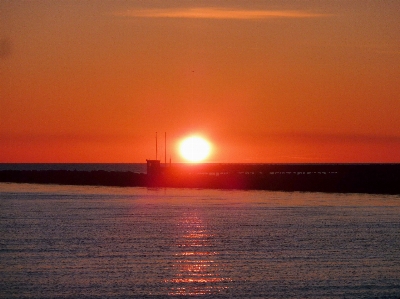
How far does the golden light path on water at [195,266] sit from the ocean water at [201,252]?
0.11ft

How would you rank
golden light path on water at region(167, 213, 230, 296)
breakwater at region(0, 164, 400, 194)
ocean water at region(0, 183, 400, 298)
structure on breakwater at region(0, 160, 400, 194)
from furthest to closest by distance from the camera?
structure on breakwater at region(0, 160, 400, 194)
breakwater at region(0, 164, 400, 194)
ocean water at region(0, 183, 400, 298)
golden light path on water at region(167, 213, 230, 296)

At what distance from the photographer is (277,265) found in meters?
27.1

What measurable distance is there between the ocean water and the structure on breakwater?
31320 millimetres

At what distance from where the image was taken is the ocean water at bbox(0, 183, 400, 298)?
22.9 metres

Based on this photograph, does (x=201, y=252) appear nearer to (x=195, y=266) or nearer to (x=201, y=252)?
(x=201, y=252)

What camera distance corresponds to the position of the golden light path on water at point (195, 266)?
2277 centimetres

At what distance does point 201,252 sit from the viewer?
3088cm

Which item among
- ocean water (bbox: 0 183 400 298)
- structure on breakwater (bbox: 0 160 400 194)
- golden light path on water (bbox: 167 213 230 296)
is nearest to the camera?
golden light path on water (bbox: 167 213 230 296)

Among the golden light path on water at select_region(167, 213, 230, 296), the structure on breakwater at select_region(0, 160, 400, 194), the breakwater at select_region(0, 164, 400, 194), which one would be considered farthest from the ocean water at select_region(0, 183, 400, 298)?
the structure on breakwater at select_region(0, 160, 400, 194)

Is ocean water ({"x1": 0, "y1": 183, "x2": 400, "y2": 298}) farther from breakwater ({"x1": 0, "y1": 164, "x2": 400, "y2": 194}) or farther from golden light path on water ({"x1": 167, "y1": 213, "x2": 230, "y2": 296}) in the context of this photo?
breakwater ({"x1": 0, "y1": 164, "x2": 400, "y2": 194})

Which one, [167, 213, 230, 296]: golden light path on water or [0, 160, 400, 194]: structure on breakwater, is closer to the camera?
[167, 213, 230, 296]: golden light path on water

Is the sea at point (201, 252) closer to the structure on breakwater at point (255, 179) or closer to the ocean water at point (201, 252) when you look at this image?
the ocean water at point (201, 252)

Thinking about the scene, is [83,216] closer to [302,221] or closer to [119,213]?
[119,213]

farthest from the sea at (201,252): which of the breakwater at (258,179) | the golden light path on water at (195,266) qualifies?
the breakwater at (258,179)
